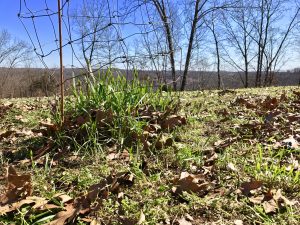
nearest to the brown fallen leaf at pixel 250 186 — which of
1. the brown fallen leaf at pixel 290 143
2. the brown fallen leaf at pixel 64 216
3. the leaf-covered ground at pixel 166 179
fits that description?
the leaf-covered ground at pixel 166 179

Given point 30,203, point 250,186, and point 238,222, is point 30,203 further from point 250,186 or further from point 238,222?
point 250,186

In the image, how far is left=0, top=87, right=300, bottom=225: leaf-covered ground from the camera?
56.9 inches

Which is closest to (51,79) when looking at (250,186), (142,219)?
(142,219)

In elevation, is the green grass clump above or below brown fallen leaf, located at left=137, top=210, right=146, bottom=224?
above

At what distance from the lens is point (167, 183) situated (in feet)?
5.74

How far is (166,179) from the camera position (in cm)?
180

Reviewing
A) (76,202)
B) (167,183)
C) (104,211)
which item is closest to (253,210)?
(167,183)

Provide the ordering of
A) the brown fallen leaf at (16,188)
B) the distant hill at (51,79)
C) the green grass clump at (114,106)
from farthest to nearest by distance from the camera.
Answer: the distant hill at (51,79), the green grass clump at (114,106), the brown fallen leaf at (16,188)

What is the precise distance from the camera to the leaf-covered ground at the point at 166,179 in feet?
4.74

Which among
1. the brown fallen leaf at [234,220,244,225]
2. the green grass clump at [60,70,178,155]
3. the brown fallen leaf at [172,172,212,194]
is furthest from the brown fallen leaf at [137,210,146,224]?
the green grass clump at [60,70,178,155]

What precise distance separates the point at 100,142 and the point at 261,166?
43.6 inches

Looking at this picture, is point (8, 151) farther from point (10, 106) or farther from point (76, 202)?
point (10, 106)

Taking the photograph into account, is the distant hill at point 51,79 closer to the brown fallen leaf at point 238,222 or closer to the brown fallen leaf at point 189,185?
the brown fallen leaf at point 189,185

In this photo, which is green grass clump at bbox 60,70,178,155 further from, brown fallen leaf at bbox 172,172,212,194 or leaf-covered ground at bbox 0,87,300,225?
brown fallen leaf at bbox 172,172,212,194
